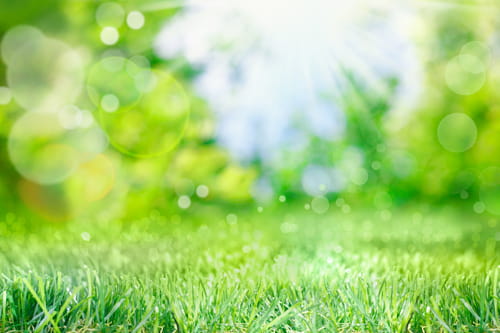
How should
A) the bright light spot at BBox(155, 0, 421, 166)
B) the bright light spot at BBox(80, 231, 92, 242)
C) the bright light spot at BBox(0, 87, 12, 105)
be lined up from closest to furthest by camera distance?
the bright light spot at BBox(80, 231, 92, 242), the bright light spot at BBox(0, 87, 12, 105), the bright light spot at BBox(155, 0, 421, 166)

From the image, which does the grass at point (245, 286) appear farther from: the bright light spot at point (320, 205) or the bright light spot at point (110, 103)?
the bright light spot at point (110, 103)

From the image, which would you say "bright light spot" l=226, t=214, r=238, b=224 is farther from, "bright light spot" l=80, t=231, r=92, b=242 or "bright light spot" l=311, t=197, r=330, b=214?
"bright light spot" l=80, t=231, r=92, b=242

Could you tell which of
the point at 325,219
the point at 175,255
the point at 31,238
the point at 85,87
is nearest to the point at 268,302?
the point at 175,255

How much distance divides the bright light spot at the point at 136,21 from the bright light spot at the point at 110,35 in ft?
0.54

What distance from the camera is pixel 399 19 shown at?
611 centimetres

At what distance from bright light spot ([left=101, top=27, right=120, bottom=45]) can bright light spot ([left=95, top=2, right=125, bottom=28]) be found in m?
0.05

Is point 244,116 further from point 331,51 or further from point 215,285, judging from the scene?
point 215,285

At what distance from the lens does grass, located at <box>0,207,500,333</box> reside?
125cm

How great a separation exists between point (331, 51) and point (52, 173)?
3.34 meters

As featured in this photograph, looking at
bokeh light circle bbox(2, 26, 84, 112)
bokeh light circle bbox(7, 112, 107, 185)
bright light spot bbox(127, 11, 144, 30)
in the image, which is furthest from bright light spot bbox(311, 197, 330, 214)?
bokeh light circle bbox(2, 26, 84, 112)

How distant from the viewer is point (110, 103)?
215 inches

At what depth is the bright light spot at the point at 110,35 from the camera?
215 inches

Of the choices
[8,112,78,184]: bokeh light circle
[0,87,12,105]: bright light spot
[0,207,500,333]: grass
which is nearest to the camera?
[0,207,500,333]: grass

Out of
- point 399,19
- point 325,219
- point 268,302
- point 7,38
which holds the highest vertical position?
point 399,19
